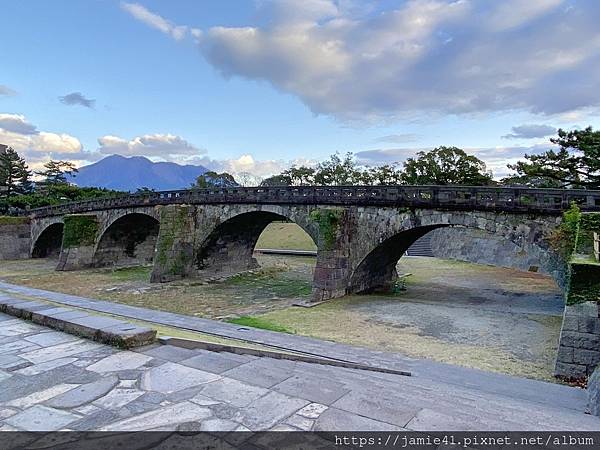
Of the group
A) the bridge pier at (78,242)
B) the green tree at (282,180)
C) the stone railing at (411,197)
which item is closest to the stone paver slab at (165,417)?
the stone railing at (411,197)

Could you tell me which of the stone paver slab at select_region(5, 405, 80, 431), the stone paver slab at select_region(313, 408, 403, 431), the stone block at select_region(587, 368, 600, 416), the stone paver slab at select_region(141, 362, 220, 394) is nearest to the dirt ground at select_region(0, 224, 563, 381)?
the stone block at select_region(587, 368, 600, 416)

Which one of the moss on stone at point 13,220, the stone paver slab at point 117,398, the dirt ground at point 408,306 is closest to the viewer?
the stone paver slab at point 117,398

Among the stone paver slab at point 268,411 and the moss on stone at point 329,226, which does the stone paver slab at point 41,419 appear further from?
the moss on stone at point 329,226

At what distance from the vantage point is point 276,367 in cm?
433

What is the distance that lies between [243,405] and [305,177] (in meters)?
64.5

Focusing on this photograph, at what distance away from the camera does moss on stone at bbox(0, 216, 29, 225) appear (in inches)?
1554

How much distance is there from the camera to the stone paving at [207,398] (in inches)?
119

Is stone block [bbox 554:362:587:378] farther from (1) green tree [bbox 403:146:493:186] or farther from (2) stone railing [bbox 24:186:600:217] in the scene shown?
(1) green tree [bbox 403:146:493:186]

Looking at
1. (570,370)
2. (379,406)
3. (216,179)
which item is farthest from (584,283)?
(216,179)

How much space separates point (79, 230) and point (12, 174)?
41.3 metres

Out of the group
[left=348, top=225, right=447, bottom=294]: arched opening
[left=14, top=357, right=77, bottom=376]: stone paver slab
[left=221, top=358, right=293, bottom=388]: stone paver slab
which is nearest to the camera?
[left=221, top=358, right=293, bottom=388]: stone paver slab

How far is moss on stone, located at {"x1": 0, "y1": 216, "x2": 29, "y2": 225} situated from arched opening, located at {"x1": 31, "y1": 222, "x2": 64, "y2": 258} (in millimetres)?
2795

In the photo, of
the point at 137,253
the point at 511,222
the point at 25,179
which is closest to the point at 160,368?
the point at 511,222

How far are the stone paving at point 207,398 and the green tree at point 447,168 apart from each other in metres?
39.2
